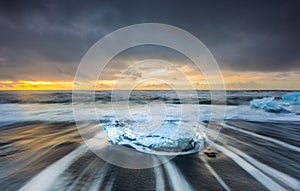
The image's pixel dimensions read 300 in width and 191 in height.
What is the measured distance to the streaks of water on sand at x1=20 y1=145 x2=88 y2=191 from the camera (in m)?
3.08

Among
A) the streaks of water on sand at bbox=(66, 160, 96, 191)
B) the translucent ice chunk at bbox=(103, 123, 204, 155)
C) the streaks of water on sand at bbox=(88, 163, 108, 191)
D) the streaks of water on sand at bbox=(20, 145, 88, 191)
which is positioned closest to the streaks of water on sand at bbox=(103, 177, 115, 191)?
the streaks of water on sand at bbox=(88, 163, 108, 191)

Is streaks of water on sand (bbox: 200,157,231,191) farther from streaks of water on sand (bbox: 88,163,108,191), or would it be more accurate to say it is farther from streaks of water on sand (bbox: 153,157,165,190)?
streaks of water on sand (bbox: 88,163,108,191)

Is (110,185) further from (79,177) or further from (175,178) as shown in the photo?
(175,178)

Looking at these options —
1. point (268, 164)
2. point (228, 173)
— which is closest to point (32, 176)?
point (228, 173)

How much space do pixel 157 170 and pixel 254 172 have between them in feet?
6.04

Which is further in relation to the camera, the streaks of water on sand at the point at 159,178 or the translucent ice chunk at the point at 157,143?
the translucent ice chunk at the point at 157,143

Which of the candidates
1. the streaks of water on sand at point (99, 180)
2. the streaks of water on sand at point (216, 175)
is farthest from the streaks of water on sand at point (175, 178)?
the streaks of water on sand at point (99, 180)

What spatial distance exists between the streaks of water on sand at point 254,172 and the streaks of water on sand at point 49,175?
3515 millimetres

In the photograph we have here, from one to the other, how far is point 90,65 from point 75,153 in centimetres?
274

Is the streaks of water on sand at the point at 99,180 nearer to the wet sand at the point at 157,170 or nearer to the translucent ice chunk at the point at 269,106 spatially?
the wet sand at the point at 157,170

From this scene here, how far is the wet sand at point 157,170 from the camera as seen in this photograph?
3.13 m

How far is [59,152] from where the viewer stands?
15.6 ft

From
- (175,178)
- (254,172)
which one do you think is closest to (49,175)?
(175,178)

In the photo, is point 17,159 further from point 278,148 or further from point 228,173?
point 278,148
